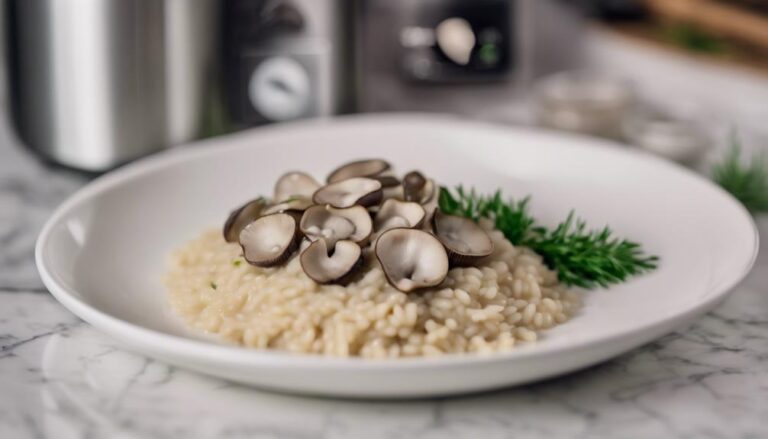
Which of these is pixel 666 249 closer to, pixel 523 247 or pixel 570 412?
pixel 523 247

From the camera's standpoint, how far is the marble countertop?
1.29 meters

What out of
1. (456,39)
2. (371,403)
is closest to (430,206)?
(371,403)

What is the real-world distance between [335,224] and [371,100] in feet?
4.78

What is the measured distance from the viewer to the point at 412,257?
145 centimetres

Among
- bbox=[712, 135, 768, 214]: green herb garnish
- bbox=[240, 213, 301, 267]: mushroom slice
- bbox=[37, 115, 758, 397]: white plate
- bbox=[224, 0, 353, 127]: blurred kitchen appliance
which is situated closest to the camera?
bbox=[37, 115, 758, 397]: white plate

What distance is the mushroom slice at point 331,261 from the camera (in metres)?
1.42

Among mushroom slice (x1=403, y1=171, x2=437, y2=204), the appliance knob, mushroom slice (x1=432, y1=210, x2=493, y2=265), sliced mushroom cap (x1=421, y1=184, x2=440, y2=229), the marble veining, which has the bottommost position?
the marble veining

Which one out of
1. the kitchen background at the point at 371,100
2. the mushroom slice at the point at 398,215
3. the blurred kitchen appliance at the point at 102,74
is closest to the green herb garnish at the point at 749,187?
the kitchen background at the point at 371,100

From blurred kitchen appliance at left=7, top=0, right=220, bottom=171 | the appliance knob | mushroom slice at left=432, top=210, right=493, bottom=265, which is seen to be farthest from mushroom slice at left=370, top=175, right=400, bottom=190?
the appliance knob

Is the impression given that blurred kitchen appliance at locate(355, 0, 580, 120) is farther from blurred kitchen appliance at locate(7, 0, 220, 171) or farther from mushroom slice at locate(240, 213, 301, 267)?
mushroom slice at locate(240, 213, 301, 267)

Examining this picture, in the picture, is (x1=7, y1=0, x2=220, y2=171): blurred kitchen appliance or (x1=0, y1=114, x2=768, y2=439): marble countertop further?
(x1=7, y1=0, x2=220, y2=171): blurred kitchen appliance

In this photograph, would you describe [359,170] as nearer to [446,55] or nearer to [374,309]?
[374,309]

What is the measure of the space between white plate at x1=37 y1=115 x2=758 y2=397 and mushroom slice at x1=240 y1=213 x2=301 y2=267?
156mm

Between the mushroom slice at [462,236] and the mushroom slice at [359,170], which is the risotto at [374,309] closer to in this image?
the mushroom slice at [462,236]
